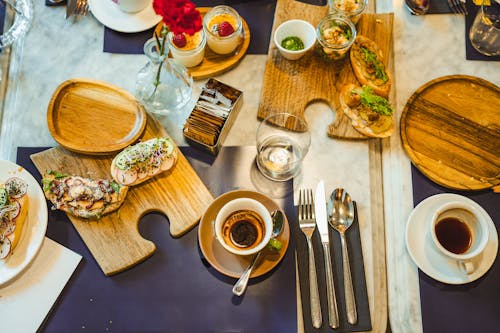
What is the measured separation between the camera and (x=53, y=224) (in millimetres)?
1605

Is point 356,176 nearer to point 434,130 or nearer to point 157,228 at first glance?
point 434,130

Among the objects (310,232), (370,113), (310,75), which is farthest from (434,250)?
(310,75)

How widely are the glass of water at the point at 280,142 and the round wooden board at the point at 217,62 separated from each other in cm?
27

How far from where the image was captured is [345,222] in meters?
1.57

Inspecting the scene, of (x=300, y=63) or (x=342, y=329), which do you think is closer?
(x=342, y=329)

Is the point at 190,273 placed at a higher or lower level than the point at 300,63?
lower

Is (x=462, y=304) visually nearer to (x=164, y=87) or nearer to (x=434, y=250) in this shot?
(x=434, y=250)

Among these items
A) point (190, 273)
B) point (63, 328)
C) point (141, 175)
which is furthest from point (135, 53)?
point (63, 328)

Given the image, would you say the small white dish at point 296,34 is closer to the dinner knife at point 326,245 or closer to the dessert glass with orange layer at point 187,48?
the dessert glass with orange layer at point 187,48

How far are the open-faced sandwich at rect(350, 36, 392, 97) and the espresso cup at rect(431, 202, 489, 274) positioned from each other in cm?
49

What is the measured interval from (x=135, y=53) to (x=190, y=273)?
Result: 870mm

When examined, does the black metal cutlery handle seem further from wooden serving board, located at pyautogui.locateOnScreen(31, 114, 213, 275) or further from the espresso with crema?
wooden serving board, located at pyautogui.locateOnScreen(31, 114, 213, 275)

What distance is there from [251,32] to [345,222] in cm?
82

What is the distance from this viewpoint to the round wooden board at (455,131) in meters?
1.63
